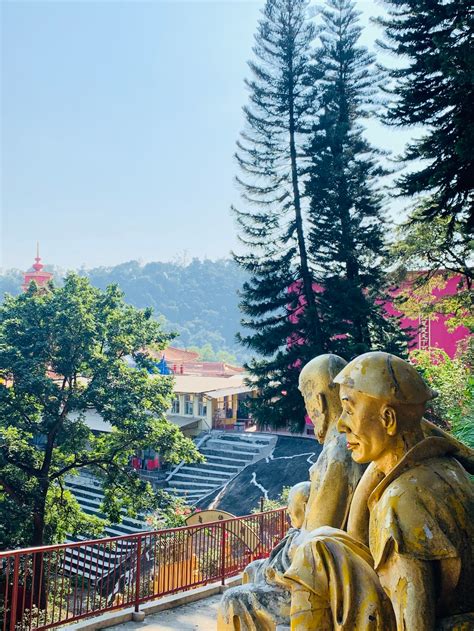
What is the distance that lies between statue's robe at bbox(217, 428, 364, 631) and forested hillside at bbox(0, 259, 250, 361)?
73.8 meters

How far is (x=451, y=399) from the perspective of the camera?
11727 mm

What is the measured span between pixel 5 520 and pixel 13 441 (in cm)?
142

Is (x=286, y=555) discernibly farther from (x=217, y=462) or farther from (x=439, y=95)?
(x=217, y=462)

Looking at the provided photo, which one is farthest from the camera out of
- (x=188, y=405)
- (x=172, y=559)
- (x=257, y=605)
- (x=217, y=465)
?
(x=188, y=405)

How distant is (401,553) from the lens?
1.46m

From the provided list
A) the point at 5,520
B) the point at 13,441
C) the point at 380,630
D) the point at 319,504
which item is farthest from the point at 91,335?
the point at 380,630

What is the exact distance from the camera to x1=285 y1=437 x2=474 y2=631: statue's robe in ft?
4.79

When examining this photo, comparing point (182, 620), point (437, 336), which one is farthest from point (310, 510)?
point (437, 336)

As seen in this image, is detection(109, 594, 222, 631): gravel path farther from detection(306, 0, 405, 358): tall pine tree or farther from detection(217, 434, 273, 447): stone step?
detection(217, 434, 273, 447): stone step

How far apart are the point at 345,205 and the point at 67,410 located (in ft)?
24.8

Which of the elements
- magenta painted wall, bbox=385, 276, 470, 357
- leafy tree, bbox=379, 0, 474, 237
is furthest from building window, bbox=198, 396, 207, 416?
leafy tree, bbox=379, 0, 474, 237

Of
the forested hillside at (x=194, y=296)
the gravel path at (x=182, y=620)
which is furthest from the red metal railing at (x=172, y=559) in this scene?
the forested hillside at (x=194, y=296)

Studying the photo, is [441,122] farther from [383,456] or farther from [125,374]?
[125,374]

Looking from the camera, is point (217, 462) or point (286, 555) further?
point (217, 462)
